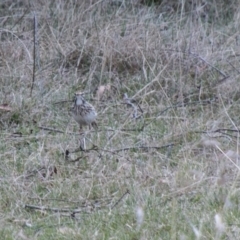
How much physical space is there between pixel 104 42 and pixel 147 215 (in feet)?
10.5

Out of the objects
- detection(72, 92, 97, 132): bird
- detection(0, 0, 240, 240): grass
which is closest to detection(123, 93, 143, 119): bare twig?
detection(0, 0, 240, 240): grass

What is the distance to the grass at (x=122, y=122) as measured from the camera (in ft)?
14.2

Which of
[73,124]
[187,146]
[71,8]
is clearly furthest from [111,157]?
[71,8]

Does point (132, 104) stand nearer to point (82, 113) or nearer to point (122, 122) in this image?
point (122, 122)

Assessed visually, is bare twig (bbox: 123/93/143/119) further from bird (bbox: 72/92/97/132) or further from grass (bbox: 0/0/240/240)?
bird (bbox: 72/92/97/132)

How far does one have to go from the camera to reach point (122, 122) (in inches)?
244

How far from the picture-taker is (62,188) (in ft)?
15.8

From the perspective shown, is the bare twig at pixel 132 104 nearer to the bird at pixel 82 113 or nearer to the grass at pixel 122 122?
the grass at pixel 122 122

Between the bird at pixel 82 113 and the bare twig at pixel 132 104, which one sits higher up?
the bird at pixel 82 113

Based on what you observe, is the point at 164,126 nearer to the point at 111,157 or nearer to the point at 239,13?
the point at 111,157

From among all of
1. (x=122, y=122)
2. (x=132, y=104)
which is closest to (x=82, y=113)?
(x=122, y=122)

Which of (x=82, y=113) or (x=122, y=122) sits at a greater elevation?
(x=82, y=113)

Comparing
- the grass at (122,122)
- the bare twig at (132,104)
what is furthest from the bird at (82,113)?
the bare twig at (132,104)

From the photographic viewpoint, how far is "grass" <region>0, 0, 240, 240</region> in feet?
14.2
